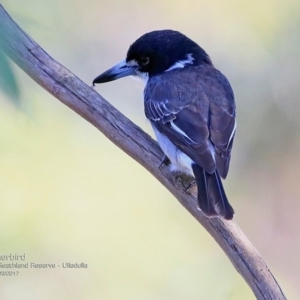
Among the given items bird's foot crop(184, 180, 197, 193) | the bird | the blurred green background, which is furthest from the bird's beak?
bird's foot crop(184, 180, 197, 193)

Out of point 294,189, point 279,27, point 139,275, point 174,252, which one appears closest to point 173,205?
point 174,252

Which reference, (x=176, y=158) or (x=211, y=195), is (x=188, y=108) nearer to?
(x=176, y=158)

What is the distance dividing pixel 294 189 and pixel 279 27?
102 cm

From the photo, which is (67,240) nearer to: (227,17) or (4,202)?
(4,202)

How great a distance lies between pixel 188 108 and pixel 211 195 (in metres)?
0.46

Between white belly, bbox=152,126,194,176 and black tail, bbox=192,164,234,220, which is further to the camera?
Answer: white belly, bbox=152,126,194,176

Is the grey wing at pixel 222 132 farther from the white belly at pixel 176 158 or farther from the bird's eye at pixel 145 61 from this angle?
the bird's eye at pixel 145 61

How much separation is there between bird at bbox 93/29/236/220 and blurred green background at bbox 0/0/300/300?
1.70ft

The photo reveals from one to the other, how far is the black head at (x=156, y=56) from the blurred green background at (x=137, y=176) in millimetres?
414

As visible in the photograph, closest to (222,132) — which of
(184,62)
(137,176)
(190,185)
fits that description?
(190,185)

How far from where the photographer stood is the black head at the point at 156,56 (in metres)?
2.66

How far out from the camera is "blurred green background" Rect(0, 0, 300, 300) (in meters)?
2.93

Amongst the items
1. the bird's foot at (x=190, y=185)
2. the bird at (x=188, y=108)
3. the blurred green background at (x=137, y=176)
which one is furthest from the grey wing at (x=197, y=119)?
the blurred green background at (x=137, y=176)

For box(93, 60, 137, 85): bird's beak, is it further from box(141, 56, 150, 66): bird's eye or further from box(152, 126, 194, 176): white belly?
box(152, 126, 194, 176): white belly
